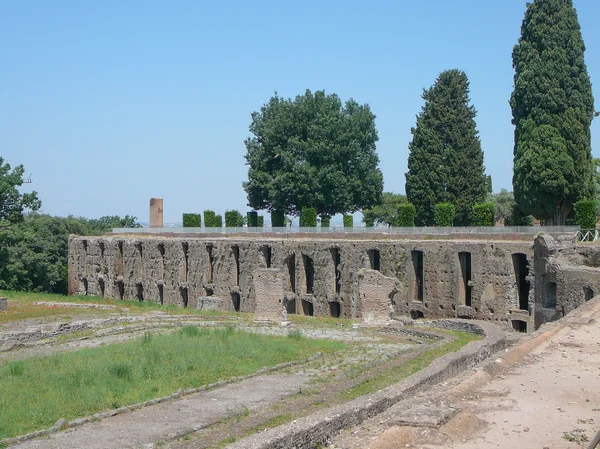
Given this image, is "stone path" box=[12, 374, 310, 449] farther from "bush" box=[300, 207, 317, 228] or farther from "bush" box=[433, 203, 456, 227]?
"bush" box=[300, 207, 317, 228]

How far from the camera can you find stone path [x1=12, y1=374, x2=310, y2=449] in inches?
542

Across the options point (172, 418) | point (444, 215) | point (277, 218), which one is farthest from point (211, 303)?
point (172, 418)

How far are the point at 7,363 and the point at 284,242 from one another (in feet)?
71.0

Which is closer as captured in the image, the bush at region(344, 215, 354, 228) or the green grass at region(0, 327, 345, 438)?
the green grass at region(0, 327, 345, 438)

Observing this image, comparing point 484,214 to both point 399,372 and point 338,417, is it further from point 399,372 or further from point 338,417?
point 338,417

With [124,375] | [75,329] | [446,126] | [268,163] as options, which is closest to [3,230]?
[268,163]

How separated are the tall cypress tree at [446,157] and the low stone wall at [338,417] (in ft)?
102

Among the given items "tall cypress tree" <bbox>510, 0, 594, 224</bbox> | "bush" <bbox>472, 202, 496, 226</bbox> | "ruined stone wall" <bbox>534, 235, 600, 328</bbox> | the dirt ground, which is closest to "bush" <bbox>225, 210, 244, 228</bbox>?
"bush" <bbox>472, 202, 496, 226</bbox>

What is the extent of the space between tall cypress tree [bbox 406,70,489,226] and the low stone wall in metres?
30.9

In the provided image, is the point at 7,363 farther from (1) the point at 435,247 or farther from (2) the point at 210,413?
(1) the point at 435,247

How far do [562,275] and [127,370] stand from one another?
54.8ft

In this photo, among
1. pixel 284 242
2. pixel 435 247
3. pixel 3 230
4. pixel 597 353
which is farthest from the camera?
pixel 3 230

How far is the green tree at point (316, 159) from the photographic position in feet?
174

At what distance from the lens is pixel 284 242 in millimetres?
41250
